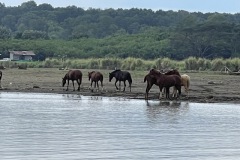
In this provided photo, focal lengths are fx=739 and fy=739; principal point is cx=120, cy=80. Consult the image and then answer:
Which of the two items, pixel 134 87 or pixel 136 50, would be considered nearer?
pixel 134 87

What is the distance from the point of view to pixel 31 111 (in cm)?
2519

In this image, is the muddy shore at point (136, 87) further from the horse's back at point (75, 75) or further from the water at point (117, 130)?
the water at point (117, 130)

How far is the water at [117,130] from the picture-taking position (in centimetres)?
1497

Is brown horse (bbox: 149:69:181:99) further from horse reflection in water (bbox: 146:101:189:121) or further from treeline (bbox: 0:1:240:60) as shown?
treeline (bbox: 0:1:240:60)

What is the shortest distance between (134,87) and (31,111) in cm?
1458

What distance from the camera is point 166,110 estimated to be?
85.7 feet

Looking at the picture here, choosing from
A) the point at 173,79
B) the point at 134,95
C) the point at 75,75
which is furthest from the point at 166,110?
the point at 75,75

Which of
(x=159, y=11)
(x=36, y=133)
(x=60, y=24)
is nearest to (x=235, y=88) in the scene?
(x=36, y=133)

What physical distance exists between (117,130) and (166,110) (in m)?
6.95

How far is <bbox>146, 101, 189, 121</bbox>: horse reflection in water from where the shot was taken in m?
23.8

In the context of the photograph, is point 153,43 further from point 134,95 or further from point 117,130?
point 117,130

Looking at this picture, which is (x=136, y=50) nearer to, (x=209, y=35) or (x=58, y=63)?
(x=209, y=35)

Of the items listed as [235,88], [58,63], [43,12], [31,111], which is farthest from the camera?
[43,12]

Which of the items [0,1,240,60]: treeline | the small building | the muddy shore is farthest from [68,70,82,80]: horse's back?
the small building
